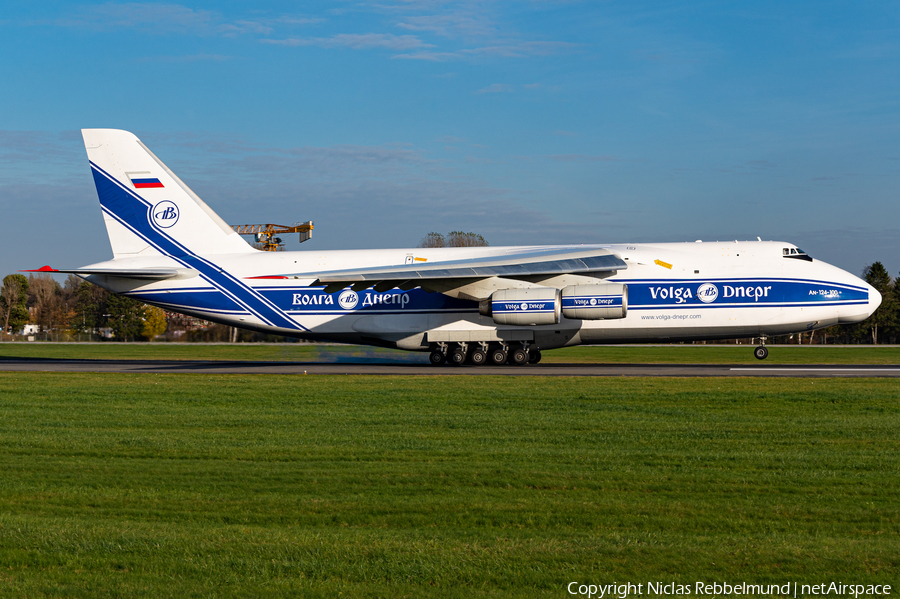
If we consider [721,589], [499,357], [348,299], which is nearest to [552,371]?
[499,357]

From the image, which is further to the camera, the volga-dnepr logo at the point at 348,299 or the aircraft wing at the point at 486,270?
the volga-dnepr logo at the point at 348,299

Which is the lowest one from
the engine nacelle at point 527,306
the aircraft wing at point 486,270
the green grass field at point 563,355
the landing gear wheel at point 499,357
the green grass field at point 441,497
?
the green grass field at point 563,355

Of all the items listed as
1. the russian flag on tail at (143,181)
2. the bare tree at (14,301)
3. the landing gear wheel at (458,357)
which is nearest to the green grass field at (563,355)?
the landing gear wheel at (458,357)

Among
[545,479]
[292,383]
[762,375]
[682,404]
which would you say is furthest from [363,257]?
[545,479]

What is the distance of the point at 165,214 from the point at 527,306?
14.4 metres

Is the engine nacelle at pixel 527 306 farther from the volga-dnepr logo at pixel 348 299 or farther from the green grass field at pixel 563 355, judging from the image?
the green grass field at pixel 563 355

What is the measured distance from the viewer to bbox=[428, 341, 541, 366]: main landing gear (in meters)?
27.0

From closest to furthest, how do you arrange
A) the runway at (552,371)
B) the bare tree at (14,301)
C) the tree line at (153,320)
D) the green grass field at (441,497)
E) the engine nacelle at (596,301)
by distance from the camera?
the green grass field at (441,497)
the runway at (552,371)
the engine nacelle at (596,301)
the tree line at (153,320)
the bare tree at (14,301)

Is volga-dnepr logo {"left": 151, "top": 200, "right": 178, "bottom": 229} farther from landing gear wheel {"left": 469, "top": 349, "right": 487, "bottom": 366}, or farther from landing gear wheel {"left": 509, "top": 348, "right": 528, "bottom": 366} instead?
landing gear wheel {"left": 509, "top": 348, "right": 528, "bottom": 366}

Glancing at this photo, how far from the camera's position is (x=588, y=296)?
24547 millimetres

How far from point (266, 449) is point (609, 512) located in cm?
499

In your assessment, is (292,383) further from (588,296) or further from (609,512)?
(609,512)

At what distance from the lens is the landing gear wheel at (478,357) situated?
27047mm

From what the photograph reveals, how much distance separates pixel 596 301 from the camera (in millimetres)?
24453
